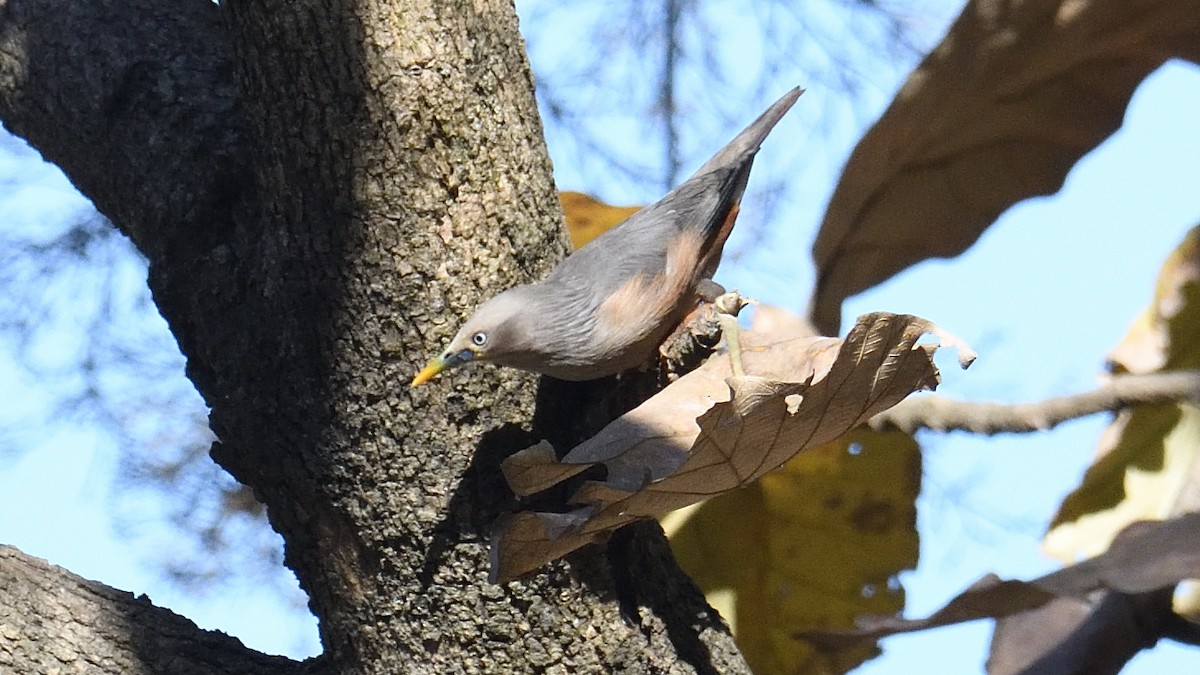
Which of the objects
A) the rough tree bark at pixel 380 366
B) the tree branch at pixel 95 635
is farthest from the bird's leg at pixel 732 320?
the tree branch at pixel 95 635

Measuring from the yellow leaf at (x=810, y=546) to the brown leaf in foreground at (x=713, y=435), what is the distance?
58 cm

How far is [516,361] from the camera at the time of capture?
1.25 metres

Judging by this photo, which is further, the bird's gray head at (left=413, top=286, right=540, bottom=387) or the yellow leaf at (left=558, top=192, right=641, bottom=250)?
the yellow leaf at (left=558, top=192, right=641, bottom=250)

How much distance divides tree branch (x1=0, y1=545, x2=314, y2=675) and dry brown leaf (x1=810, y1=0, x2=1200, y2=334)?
1004 millimetres

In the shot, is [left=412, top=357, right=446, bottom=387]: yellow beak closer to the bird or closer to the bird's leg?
the bird

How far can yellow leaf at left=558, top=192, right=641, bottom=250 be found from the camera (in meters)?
1.75

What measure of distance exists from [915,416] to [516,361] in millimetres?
747

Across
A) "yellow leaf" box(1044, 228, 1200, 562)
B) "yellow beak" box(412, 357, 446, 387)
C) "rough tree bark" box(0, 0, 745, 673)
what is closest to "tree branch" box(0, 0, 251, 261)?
"rough tree bark" box(0, 0, 745, 673)

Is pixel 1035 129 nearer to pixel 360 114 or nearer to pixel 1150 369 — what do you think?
pixel 1150 369

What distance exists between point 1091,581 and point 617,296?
1.87 ft

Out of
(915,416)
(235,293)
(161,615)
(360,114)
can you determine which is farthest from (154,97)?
(915,416)

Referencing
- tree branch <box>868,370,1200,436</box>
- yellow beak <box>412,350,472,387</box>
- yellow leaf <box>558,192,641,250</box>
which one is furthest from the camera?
yellow leaf <box>558,192,641,250</box>

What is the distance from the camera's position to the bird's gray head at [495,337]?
47.4 inches

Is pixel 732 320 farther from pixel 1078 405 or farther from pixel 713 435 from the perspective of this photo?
pixel 1078 405
